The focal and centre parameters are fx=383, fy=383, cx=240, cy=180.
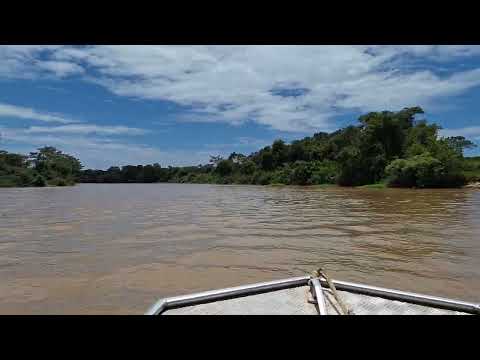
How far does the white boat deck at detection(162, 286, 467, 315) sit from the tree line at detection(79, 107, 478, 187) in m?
25.0

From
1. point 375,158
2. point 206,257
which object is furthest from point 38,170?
point 206,257

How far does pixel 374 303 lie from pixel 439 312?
328 millimetres

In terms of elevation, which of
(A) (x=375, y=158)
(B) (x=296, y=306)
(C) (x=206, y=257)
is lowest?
(C) (x=206, y=257)

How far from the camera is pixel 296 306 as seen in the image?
216cm

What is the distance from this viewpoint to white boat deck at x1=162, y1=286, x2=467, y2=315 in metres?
2.04

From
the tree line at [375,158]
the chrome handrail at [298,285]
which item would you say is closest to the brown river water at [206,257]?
the chrome handrail at [298,285]

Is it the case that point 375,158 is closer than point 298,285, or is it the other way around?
point 298,285

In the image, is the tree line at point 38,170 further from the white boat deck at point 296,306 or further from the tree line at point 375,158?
the white boat deck at point 296,306

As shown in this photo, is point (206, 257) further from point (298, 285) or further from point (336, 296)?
point (336, 296)

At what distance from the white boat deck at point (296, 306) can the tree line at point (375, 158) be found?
2505 cm

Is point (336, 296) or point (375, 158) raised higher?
point (375, 158)

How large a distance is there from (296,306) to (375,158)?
29.7 meters

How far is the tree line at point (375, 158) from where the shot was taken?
25.2m
